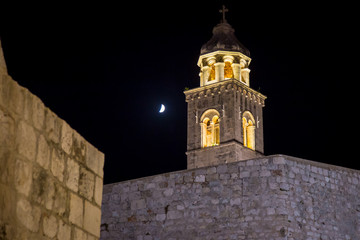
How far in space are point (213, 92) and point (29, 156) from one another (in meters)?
34.3

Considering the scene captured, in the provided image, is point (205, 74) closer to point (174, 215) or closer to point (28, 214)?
point (174, 215)

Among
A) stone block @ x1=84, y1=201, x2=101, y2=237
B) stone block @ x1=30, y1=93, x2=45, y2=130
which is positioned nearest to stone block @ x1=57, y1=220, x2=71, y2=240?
stone block @ x1=84, y1=201, x2=101, y2=237

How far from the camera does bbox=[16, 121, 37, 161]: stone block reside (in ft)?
12.5

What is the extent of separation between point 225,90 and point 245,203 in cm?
2647

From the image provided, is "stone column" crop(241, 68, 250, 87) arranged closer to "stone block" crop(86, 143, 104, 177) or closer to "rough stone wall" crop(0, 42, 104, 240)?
"stone block" crop(86, 143, 104, 177)

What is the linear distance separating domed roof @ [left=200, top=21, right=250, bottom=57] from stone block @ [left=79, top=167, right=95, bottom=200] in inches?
1305

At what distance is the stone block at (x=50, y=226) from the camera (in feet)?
A: 13.5

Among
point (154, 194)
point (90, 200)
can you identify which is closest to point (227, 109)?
point (154, 194)

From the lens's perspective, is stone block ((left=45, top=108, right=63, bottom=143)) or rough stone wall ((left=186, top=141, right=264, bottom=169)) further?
rough stone wall ((left=186, top=141, right=264, bottom=169))

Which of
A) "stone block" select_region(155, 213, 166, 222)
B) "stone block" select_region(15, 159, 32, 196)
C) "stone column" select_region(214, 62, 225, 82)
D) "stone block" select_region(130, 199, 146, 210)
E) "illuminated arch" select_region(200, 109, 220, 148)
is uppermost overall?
"stone column" select_region(214, 62, 225, 82)

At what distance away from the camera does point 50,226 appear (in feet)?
13.8

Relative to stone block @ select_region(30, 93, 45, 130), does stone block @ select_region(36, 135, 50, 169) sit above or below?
below

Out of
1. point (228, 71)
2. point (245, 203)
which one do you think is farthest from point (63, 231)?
point (228, 71)

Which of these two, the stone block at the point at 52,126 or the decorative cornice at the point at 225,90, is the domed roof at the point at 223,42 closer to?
the decorative cornice at the point at 225,90
